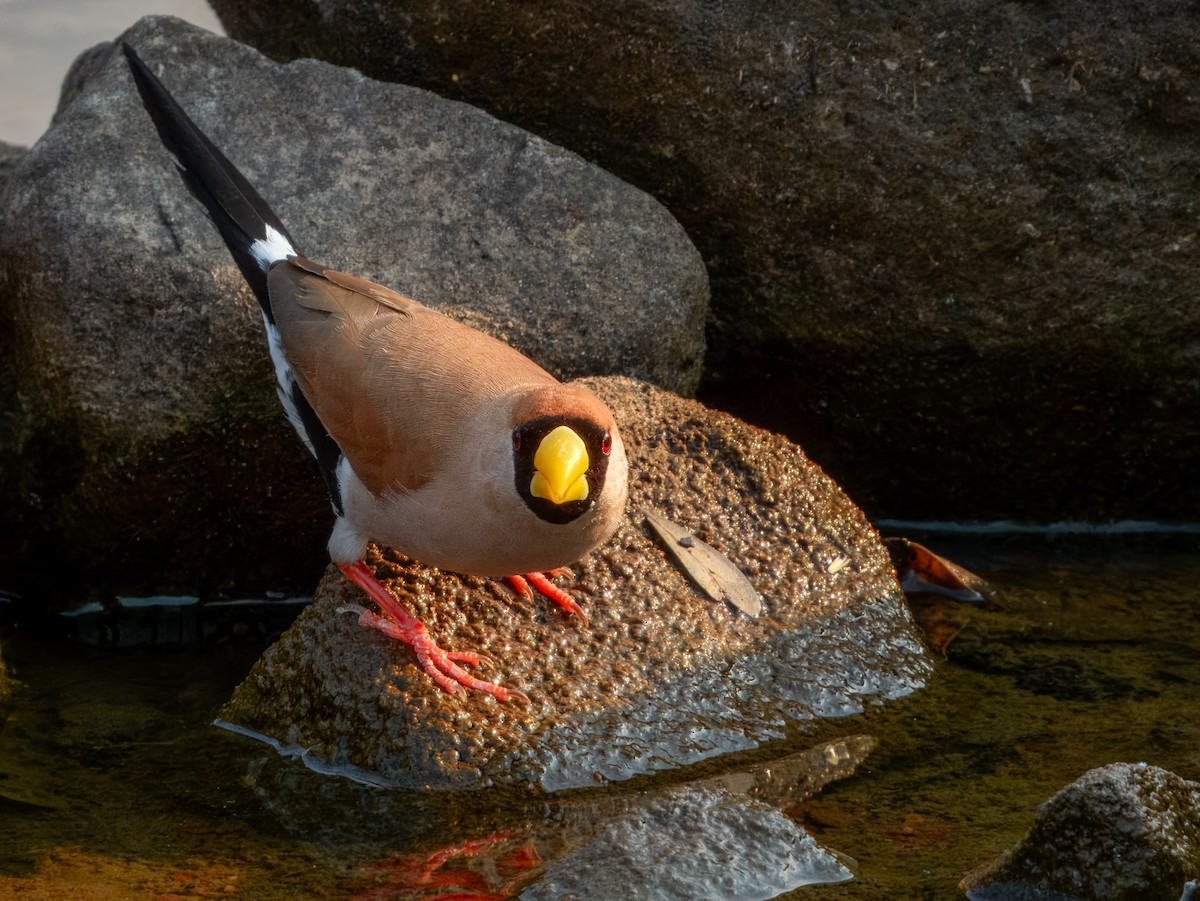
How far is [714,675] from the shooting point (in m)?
3.67

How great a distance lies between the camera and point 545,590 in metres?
3.74

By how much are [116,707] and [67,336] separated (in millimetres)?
1235

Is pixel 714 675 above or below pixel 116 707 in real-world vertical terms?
above

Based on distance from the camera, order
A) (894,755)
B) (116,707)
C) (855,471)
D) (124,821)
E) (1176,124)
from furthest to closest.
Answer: (855,471), (1176,124), (116,707), (894,755), (124,821)

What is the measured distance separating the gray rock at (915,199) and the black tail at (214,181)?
3.89ft

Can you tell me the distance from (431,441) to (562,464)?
1.68 feet

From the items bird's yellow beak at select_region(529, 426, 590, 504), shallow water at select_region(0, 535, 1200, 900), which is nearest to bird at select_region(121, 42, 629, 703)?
bird's yellow beak at select_region(529, 426, 590, 504)

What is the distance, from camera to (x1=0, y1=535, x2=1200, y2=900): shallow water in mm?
2941

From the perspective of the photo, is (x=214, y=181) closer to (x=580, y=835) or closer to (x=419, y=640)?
(x=419, y=640)

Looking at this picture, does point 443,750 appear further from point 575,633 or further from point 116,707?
point 116,707

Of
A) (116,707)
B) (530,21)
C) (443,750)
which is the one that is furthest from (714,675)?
(530,21)

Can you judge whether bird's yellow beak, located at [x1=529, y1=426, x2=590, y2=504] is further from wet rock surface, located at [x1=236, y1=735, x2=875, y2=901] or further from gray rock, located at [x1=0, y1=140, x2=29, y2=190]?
gray rock, located at [x1=0, y1=140, x2=29, y2=190]

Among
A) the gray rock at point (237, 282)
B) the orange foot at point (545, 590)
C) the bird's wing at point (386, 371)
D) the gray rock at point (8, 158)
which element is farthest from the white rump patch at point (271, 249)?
the gray rock at point (8, 158)

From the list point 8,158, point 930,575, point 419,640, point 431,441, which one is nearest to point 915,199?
point 930,575
